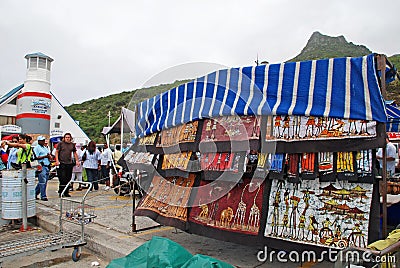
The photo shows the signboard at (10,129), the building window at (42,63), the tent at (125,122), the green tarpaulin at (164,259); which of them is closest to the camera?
the green tarpaulin at (164,259)

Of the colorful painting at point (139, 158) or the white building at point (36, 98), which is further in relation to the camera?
the white building at point (36, 98)

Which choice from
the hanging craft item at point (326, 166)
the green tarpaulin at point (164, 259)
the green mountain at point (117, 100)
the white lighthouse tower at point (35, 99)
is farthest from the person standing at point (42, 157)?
the green mountain at point (117, 100)

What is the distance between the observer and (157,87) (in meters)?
4.96

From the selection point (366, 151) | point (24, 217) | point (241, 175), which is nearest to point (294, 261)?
point (241, 175)

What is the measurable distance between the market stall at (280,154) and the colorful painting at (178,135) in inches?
0.6

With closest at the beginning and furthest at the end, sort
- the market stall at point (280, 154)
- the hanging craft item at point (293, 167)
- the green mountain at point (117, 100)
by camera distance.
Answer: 1. the market stall at point (280, 154)
2. the hanging craft item at point (293, 167)
3. the green mountain at point (117, 100)

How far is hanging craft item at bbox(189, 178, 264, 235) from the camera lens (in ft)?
12.6

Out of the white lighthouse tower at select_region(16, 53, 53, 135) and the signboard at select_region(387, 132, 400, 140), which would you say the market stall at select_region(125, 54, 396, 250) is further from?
the white lighthouse tower at select_region(16, 53, 53, 135)

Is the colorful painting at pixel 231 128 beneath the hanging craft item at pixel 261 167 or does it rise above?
above

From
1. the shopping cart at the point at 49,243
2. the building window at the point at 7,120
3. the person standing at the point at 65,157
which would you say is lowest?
the shopping cart at the point at 49,243

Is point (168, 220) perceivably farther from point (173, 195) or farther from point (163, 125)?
point (163, 125)

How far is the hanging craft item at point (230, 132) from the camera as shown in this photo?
3.92 m

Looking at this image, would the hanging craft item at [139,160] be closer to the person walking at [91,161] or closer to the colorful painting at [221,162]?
the colorful painting at [221,162]

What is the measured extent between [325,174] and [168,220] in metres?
2.26
